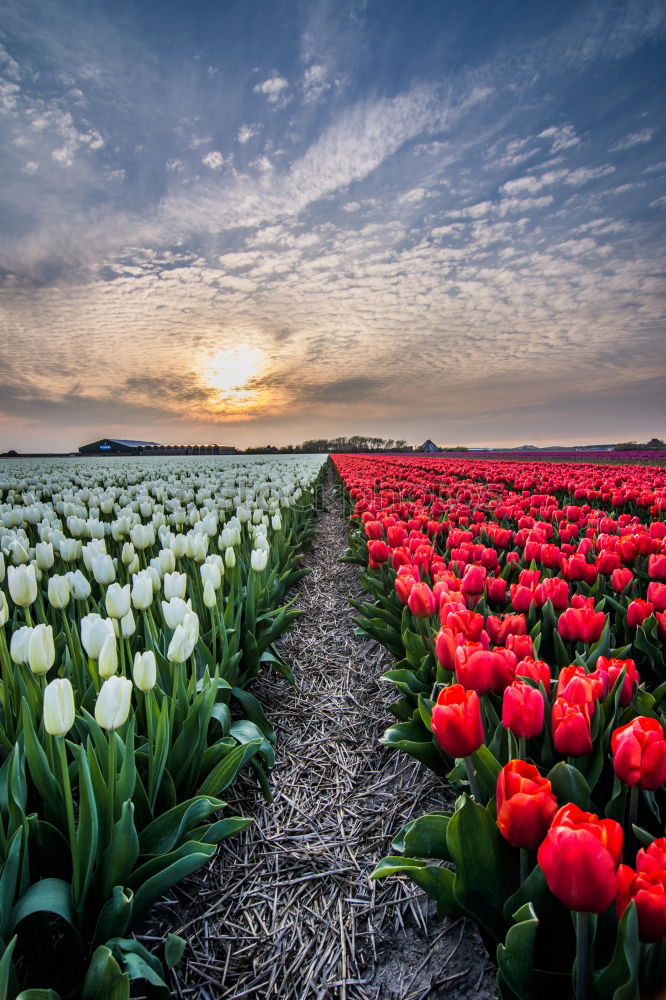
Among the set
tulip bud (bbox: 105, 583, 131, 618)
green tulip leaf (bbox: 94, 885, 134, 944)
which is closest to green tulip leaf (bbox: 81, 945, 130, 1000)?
green tulip leaf (bbox: 94, 885, 134, 944)

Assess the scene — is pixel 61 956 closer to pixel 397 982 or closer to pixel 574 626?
pixel 397 982

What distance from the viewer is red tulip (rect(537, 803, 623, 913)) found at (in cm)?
90

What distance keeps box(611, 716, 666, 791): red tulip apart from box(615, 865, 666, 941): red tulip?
0.99 feet

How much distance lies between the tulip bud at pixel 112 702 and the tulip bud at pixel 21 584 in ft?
3.70

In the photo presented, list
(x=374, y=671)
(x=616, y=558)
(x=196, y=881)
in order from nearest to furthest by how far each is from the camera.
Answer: (x=196, y=881) < (x=616, y=558) < (x=374, y=671)

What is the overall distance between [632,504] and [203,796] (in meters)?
6.90

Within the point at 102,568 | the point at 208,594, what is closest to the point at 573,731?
the point at 208,594

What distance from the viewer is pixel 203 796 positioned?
175cm

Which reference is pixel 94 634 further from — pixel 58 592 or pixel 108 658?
pixel 58 592

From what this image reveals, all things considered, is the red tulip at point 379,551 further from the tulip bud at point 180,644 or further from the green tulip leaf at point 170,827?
the green tulip leaf at point 170,827

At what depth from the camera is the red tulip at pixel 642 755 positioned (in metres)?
1.19

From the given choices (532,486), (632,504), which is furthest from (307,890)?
(532,486)

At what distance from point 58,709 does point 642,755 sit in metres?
1.55

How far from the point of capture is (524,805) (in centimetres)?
110
